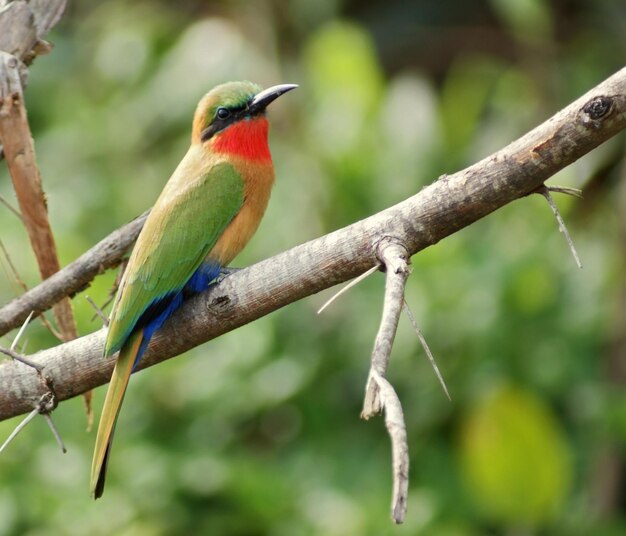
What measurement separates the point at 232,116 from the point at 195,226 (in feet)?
1.93

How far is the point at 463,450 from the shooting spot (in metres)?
4.45

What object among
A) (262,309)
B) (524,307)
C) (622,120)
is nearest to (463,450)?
(524,307)

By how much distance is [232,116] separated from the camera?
368 centimetres

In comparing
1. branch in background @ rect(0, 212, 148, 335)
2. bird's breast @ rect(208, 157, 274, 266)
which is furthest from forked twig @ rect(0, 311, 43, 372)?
bird's breast @ rect(208, 157, 274, 266)

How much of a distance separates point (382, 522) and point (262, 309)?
1812mm

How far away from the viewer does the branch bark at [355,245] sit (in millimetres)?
2176

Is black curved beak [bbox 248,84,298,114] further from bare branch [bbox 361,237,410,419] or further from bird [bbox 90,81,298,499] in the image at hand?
bare branch [bbox 361,237,410,419]

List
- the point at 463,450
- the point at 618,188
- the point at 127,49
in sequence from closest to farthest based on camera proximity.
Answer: the point at 463,450 < the point at 618,188 < the point at 127,49

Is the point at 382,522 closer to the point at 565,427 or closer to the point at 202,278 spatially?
the point at 565,427

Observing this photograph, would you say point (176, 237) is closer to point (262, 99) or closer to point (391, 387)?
point (262, 99)

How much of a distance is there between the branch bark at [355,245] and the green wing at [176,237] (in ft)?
0.36

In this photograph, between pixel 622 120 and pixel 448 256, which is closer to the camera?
pixel 622 120

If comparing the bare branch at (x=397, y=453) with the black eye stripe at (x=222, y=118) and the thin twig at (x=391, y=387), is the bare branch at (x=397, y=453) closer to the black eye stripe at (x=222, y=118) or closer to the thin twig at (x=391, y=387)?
the thin twig at (x=391, y=387)

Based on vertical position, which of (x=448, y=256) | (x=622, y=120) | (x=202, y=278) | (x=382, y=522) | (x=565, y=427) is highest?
(x=622, y=120)
